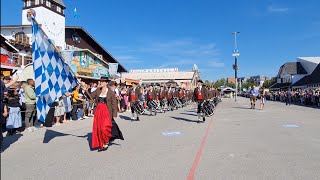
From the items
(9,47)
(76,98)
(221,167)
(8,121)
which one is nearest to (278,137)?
(221,167)

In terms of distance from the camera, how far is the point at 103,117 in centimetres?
843

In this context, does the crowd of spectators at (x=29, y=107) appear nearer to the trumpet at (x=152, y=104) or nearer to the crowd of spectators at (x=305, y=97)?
the trumpet at (x=152, y=104)

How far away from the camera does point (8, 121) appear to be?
11.2 meters

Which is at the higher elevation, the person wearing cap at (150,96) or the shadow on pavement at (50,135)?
the person wearing cap at (150,96)

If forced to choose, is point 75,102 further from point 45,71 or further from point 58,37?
point 58,37

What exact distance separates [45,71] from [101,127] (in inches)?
78.2

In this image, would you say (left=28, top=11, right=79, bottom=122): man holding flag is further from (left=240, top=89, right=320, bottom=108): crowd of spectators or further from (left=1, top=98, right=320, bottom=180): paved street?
(left=240, top=89, right=320, bottom=108): crowd of spectators

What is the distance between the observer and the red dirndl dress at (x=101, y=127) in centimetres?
830

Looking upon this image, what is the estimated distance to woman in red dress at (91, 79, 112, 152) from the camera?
8.30 m

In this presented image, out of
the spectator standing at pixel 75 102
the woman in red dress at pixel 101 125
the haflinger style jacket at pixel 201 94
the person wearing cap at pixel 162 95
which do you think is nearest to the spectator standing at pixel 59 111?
the spectator standing at pixel 75 102

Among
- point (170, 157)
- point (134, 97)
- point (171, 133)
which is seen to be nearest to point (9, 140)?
point (171, 133)

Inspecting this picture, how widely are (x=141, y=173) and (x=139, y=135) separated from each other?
5.26 metres

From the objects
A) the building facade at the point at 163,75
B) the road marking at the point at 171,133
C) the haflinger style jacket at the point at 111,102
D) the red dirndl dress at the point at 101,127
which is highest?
the building facade at the point at 163,75

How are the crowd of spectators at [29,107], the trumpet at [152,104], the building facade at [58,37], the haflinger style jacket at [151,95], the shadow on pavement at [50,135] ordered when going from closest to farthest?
the shadow on pavement at [50,135], the crowd of spectators at [29,107], the haflinger style jacket at [151,95], the trumpet at [152,104], the building facade at [58,37]
